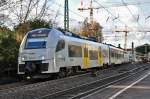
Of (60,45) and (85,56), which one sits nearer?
(60,45)

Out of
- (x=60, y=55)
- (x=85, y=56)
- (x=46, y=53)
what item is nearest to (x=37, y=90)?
(x=46, y=53)

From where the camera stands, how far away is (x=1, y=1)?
103ft

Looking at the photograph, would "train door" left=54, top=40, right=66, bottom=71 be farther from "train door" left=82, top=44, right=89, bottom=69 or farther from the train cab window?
"train door" left=82, top=44, right=89, bottom=69

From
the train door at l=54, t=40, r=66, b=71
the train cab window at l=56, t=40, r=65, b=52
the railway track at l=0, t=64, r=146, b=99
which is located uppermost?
the train cab window at l=56, t=40, r=65, b=52

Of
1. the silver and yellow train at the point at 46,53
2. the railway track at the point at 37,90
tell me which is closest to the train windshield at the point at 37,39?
the silver and yellow train at the point at 46,53

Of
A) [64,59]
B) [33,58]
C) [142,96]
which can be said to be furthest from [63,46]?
[142,96]

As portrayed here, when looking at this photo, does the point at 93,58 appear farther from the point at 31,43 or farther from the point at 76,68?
the point at 31,43

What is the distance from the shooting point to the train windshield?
1135 inches

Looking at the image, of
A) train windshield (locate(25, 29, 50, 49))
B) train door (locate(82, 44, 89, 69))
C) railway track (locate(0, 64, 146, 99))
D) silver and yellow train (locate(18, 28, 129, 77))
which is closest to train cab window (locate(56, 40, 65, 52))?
silver and yellow train (locate(18, 28, 129, 77))

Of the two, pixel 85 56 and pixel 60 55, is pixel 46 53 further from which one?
pixel 85 56

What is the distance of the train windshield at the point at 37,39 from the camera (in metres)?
28.8

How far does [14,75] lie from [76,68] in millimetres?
5624

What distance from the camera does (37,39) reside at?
29250mm

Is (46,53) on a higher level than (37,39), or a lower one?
lower
